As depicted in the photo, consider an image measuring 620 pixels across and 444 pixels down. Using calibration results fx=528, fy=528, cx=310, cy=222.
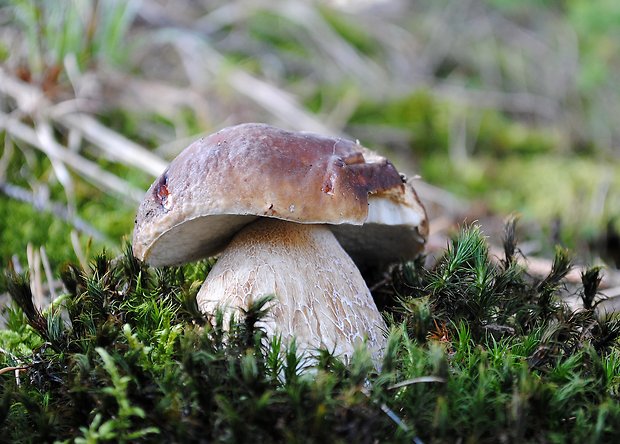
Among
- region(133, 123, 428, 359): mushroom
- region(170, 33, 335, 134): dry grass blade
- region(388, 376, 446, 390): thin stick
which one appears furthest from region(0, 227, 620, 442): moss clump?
region(170, 33, 335, 134): dry grass blade

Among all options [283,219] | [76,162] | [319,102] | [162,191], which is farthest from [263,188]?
[319,102]

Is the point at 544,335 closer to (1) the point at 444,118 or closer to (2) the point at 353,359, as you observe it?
(2) the point at 353,359

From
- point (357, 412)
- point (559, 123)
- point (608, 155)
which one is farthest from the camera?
point (559, 123)

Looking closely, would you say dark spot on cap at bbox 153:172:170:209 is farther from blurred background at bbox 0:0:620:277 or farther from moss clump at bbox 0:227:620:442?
blurred background at bbox 0:0:620:277

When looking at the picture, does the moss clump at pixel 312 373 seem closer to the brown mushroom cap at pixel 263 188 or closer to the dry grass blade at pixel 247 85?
the brown mushroom cap at pixel 263 188

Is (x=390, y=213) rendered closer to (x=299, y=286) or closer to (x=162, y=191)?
(x=299, y=286)

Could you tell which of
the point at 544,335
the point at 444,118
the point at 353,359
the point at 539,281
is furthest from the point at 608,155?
the point at 353,359

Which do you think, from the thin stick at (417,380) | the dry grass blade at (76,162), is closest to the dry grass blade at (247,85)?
the dry grass blade at (76,162)
